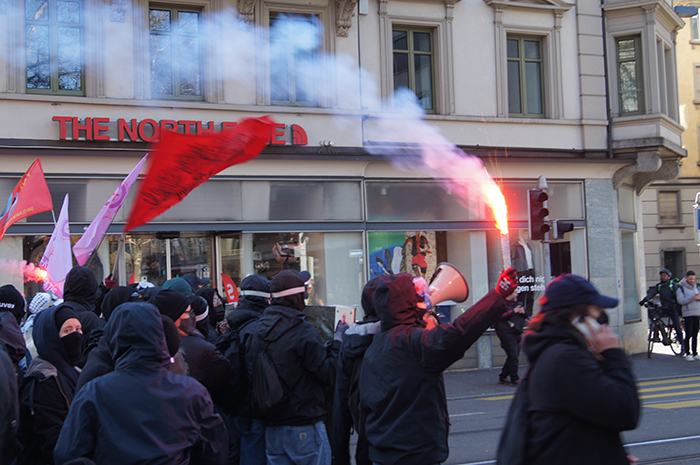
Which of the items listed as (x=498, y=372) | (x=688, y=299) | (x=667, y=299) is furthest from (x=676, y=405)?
(x=667, y=299)

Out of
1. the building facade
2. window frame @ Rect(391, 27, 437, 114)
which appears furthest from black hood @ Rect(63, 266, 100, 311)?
window frame @ Rect(391, 27, 437, 114)

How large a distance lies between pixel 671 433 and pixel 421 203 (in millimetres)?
6857

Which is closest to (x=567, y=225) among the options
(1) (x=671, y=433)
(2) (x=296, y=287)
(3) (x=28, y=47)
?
(1) (x=671, y=433)

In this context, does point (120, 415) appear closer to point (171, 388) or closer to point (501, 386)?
point (171, 388)

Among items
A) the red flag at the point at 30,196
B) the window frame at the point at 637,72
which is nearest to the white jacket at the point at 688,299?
the window frame at the point at 637,72

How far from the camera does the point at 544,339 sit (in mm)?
2703

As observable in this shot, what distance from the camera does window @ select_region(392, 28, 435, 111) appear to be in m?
13.5

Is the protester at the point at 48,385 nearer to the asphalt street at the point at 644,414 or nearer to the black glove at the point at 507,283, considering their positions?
the black glove at the point at 507,283

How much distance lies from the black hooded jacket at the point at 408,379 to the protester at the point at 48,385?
6.04ft

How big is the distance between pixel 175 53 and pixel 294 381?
9.17 m

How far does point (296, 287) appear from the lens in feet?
15.1

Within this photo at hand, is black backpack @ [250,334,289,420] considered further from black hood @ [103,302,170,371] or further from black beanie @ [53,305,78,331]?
black hood @ [103,302,170,371]

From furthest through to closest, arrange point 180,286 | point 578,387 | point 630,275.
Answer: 1. point 630,275
2. point 180,286
3. point 578,387

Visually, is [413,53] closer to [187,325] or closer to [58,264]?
[58,264]
